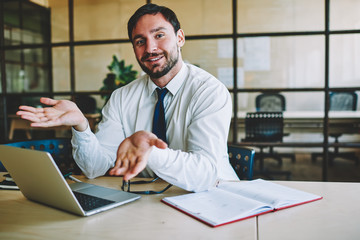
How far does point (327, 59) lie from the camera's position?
8.95 ft

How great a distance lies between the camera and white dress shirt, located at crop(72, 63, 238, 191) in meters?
1.12

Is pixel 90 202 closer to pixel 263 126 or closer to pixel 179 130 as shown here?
pixel 179 130

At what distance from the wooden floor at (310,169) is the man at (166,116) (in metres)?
2.61

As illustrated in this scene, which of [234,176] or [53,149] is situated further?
[53,149]

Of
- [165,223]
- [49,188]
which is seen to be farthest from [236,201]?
Answer: [49,188]

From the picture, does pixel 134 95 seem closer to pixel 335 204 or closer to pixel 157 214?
pixel 157 214

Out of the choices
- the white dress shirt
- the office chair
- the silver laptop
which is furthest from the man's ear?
the office chair

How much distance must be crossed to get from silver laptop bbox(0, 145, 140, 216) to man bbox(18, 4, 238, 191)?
0.17 meters

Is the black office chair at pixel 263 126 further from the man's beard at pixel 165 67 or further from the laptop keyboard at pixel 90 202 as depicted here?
the laptop keyboard at pixel 90 202

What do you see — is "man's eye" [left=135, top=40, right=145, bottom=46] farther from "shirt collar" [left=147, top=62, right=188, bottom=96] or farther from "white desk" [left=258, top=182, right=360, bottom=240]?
"white desk" [left=258, top=182, right=360, bottom=240]

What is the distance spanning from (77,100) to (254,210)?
2.66 meters

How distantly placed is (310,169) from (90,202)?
4.27 metres

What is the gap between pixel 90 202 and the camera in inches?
39.8

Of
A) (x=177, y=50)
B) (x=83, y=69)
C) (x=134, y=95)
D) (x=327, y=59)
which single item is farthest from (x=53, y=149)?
(x=83, y=69)
